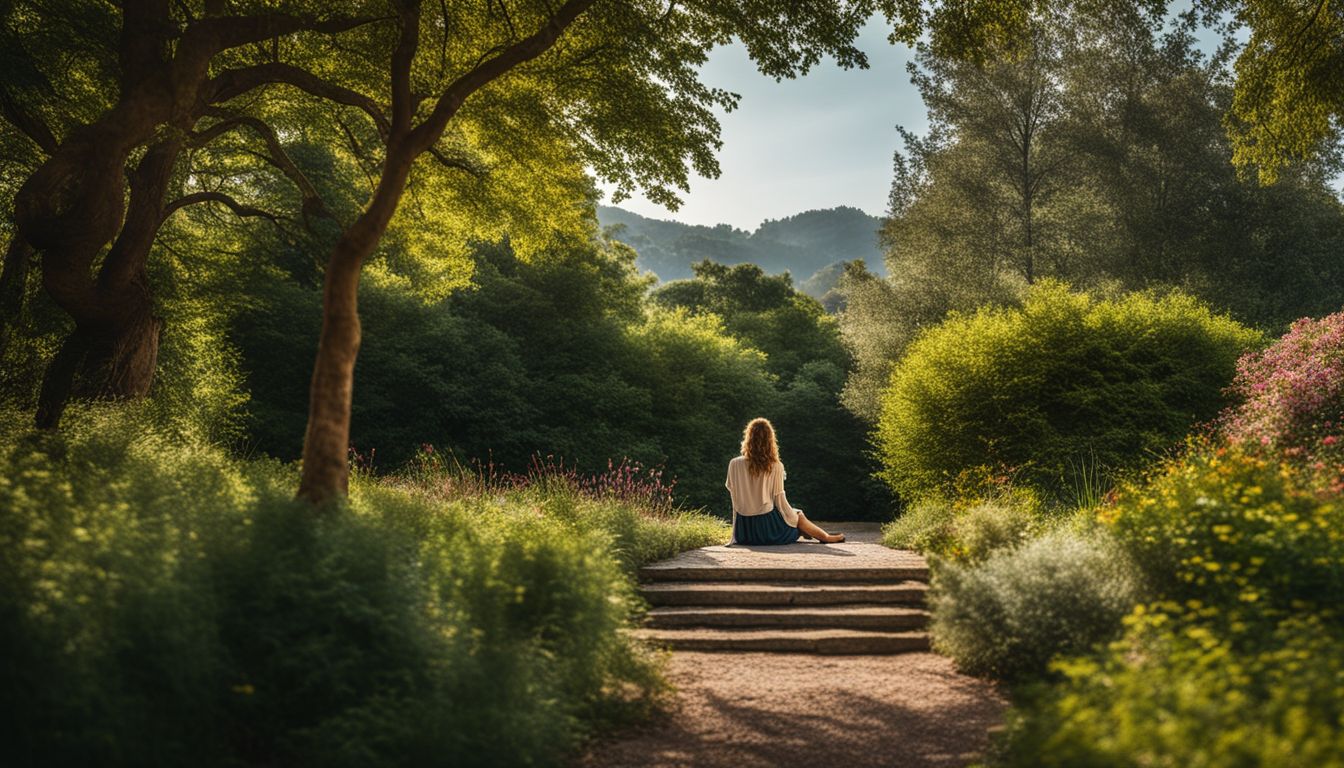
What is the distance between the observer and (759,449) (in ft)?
33.0

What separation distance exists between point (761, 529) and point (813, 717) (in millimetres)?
5386

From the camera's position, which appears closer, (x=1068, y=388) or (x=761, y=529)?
(x=761, y=529)

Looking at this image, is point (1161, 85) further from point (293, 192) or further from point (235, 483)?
point (235, 483)

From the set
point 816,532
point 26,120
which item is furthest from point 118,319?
point 816,532

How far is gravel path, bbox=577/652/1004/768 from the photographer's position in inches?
173

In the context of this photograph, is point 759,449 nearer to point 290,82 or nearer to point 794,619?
point 794,619

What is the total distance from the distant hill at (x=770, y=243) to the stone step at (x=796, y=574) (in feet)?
300

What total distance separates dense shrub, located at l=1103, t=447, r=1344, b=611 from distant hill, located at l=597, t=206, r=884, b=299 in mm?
92958

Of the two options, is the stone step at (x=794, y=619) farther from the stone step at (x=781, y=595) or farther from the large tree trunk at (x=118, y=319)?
the large tree trunk at (x=118, y=319)

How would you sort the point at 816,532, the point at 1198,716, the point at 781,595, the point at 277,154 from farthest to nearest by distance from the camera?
the point at 816,532 < the point at 277,154 < the point at 781,595 < the point at 1198,716

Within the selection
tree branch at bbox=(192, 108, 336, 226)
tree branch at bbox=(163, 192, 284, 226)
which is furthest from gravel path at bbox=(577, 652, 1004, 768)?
tree branch at bbox=(163, 192, 284, 226)

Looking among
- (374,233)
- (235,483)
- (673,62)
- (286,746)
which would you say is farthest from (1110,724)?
(673,62)

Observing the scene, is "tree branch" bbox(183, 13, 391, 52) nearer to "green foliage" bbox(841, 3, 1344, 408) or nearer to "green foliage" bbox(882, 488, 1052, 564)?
"green foliage" bbox(882, 488, 1052, 564)

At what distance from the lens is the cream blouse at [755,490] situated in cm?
1011
